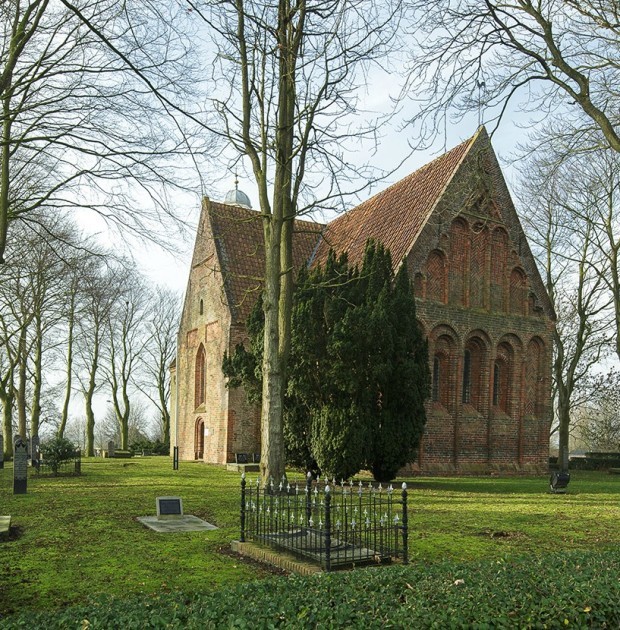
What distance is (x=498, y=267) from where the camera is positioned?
27438 mm

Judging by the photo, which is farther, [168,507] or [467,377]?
[467,377]

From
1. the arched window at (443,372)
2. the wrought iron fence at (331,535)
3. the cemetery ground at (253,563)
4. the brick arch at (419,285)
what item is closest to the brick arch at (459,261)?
the brick arch at (419,285)

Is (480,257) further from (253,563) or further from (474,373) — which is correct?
(253,563)

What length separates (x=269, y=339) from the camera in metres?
15.4

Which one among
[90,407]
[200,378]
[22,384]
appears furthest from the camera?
[90,407]

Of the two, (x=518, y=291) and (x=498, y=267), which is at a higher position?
(x=498, y=267)

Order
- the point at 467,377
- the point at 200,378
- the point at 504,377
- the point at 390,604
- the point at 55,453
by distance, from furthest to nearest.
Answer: the point at 200,378, the point at 504,377, the point at 467,377, the point at 55,453, the point at 390,604

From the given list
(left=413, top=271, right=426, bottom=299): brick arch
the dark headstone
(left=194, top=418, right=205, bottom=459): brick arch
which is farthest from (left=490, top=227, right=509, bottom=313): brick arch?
(left=194, top=418, right=205, bottom=459): brick arch

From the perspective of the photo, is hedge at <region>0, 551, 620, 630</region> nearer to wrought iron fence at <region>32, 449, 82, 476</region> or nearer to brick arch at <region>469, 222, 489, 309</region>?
wrought iron fence at <region>32, 449, 82, 476</region>

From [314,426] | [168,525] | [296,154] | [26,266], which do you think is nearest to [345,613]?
[168,525]

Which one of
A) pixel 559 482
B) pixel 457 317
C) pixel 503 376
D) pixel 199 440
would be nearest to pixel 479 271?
pixel 457 317

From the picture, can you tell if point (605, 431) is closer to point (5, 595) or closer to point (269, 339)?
point (269, 339)

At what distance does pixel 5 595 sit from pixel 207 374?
80.2 feet

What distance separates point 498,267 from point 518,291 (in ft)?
5.22
